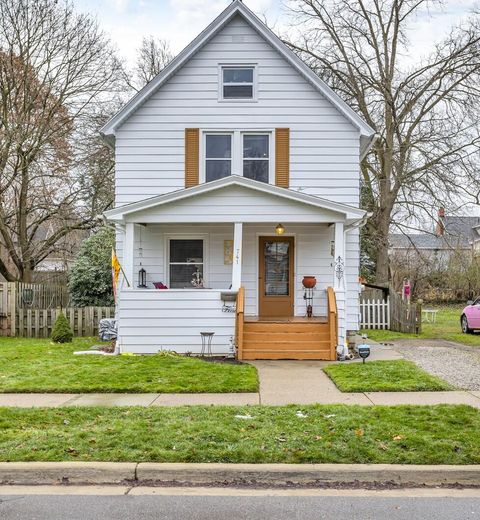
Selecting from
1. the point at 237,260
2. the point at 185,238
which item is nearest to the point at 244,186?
the point at 237,260

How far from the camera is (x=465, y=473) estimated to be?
4.93m

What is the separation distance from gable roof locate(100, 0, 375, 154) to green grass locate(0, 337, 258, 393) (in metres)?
6.63

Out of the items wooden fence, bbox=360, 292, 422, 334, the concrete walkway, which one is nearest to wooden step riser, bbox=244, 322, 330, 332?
the concrete walkway

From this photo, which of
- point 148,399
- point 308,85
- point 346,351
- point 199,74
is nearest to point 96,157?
point 199,74

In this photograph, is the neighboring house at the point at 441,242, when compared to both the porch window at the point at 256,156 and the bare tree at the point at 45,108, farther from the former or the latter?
the bare tree at the point at 45,108

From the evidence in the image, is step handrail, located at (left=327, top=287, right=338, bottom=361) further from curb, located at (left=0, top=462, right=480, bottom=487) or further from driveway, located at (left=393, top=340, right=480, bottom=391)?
curb, located at (left=0, top=462, right=480, bottom=487)

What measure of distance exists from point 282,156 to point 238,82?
2.42 m

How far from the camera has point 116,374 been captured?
30.8 ft

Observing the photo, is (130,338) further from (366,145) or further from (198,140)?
(366,145)

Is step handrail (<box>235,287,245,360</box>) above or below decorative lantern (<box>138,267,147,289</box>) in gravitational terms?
below

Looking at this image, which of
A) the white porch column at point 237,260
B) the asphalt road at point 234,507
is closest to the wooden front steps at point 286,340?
the white porch column at point 237,260

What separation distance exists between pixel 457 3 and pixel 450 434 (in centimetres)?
2176

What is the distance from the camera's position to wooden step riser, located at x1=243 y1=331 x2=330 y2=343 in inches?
476

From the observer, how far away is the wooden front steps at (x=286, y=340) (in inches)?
464
